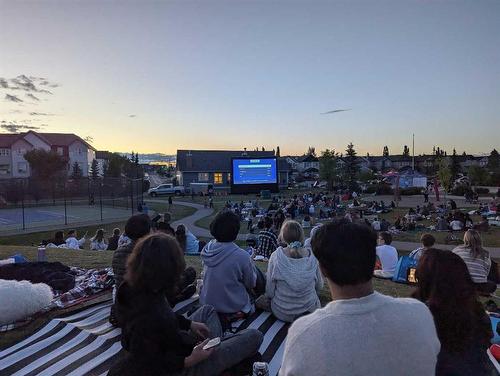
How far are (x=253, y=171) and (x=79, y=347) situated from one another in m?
36.4

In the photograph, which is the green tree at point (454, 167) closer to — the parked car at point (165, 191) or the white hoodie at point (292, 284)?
the parked car at point (165, 191)

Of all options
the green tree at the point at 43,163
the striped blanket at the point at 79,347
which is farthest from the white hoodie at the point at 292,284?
the green tree at the point at 43,163

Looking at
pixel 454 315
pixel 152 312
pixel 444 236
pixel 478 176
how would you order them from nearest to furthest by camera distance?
1. pixel 454 315
2. pixel 152 312
3. pixel 444 236
4. pixel 478 176

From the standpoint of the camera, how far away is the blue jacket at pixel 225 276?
4.52 meters

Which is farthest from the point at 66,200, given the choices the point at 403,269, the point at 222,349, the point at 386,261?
the point at 222,349

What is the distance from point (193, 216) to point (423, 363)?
29.2 m

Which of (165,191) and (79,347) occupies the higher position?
(79,347)

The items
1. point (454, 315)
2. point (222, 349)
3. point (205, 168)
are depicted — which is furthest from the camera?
point (205, 168)

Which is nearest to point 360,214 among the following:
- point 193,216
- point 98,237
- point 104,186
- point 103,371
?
point 193,216

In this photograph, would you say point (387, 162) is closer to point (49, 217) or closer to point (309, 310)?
point (49, 217)

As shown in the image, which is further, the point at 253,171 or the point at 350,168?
the point at 350,168

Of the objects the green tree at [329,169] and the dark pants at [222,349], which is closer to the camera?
the dark pants at [222,349]

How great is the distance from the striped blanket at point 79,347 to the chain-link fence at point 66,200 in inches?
850

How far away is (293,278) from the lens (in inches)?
180
